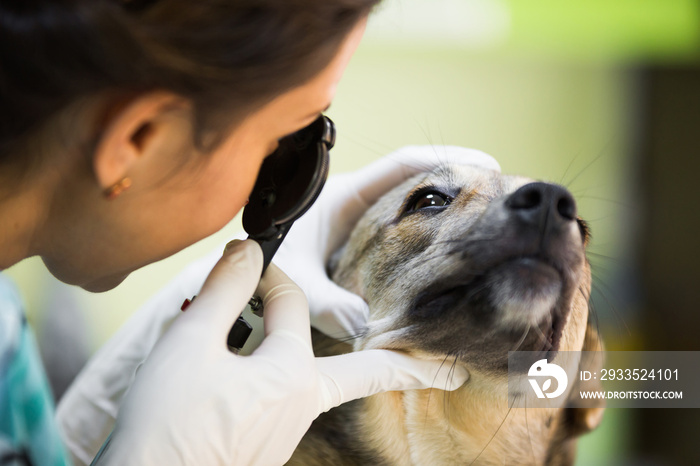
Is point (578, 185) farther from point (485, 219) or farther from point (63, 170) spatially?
point (63, 170)

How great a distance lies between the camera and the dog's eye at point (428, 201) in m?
1.05

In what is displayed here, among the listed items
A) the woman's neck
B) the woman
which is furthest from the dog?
the woman's neck

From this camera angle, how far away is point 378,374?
0.87 m

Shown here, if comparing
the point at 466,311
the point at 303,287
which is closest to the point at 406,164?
the point at 303,287

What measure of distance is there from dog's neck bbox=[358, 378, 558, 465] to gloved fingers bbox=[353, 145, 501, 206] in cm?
43

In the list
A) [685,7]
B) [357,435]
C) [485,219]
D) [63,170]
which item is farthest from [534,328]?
[685,7]

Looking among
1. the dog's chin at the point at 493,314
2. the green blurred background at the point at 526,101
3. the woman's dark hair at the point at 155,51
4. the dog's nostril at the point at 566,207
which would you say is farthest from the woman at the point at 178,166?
the green blurred background at the point at 526,101

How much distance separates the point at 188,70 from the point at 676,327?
99cm

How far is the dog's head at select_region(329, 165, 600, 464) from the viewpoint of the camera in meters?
0.80

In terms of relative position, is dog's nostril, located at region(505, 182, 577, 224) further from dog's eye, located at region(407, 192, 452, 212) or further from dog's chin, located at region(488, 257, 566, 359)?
dog's eye, located at region(407, 192, 452, 212)

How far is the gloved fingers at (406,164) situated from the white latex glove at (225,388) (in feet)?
1.47

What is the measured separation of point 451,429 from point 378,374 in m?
0.21

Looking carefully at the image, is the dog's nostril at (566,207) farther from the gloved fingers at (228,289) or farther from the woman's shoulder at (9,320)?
the woman's shoulder at (9,320)

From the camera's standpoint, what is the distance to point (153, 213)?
69cm
